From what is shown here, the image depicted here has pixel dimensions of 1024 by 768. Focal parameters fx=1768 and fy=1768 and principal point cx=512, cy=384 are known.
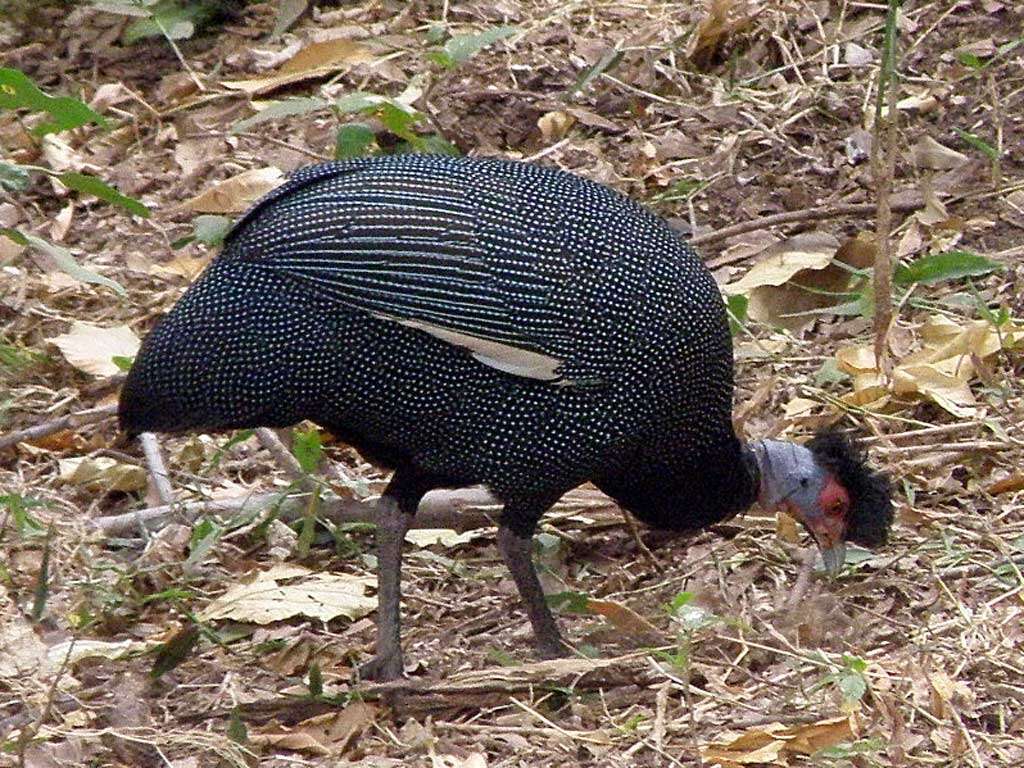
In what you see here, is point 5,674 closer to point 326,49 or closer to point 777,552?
Answer: point 777,552

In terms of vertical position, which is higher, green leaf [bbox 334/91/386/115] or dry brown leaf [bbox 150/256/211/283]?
green leaf [bbox 334/91/386/115]

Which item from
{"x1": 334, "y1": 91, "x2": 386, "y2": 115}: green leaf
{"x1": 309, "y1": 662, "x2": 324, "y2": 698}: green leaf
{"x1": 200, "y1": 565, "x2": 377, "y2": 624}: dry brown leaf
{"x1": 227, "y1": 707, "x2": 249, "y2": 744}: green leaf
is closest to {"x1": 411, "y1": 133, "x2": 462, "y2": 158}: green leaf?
{"x1": 334, "y1": 91, "x2": 386, "y2": 115}: green leaf

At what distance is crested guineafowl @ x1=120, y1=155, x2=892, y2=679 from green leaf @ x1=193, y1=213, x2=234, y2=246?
137cm

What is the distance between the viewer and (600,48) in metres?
6.04

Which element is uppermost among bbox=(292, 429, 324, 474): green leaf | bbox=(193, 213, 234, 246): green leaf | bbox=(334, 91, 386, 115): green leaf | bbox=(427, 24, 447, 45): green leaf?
bbox=(334, 91, 386, 115): green leaf

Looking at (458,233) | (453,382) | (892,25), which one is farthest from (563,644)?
(892,25)

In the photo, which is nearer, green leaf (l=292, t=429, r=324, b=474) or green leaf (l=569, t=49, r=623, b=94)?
green leaf (l=292, t=429, r=324, b=474)

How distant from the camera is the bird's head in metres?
3.87

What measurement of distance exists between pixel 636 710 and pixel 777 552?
816 mm

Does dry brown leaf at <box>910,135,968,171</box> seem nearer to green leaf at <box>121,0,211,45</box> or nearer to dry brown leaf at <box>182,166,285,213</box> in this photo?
dry brown leaf at <box>182,166,285,213</box>

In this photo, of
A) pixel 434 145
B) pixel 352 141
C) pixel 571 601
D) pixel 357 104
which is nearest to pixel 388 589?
pixel 571 601

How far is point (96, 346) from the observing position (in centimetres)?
494

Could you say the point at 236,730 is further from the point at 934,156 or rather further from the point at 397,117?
the point at 934,156

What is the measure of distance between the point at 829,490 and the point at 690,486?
32cm
